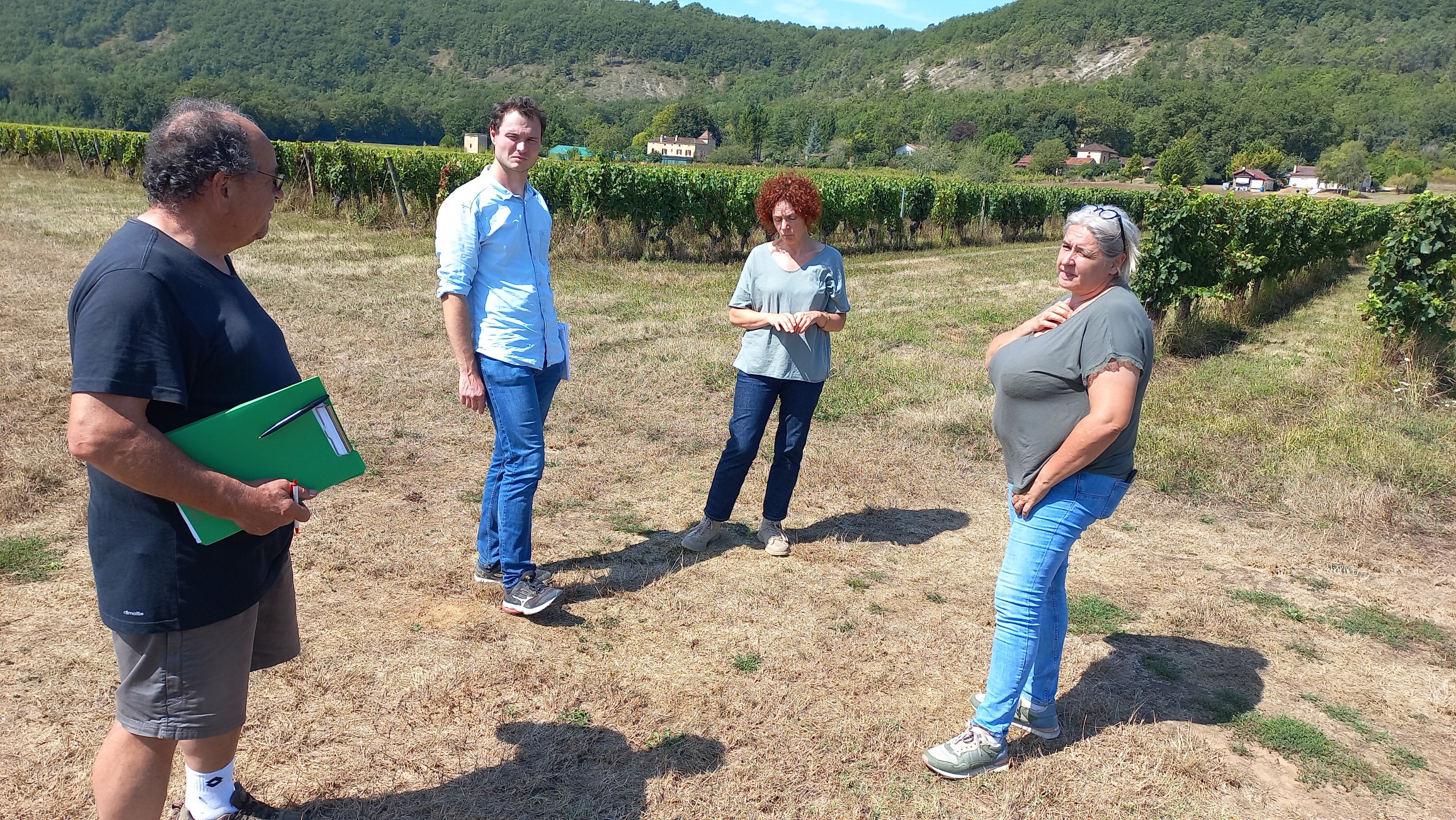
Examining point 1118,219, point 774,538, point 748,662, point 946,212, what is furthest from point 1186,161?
point 748,662

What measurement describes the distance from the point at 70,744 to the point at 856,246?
1982 cm

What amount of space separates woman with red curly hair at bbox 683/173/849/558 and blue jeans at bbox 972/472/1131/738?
5.36 ft

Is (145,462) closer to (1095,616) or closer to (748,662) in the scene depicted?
(748,662)

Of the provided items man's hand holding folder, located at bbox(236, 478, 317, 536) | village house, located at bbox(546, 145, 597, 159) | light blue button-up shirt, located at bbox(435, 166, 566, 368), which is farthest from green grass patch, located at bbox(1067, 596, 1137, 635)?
village house, located at bbox(546, 145, 597, 159)

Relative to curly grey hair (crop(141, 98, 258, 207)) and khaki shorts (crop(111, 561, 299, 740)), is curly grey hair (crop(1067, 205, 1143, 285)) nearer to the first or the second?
curly grey hair (crop(141, 98, 258, 207))

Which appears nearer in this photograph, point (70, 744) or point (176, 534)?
point (176, 534)

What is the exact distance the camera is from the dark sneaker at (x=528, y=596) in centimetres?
354

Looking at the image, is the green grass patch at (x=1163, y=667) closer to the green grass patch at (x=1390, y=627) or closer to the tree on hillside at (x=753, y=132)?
the green grass patch at (x=1390, y=627)

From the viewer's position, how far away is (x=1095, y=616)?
3924mm

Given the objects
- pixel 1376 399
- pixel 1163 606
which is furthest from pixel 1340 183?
pixel 1163 606

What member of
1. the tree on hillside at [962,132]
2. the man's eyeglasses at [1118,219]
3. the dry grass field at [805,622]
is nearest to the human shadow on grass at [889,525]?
the dry grass field at [805,622]

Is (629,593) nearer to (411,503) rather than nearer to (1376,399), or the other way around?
(411,503)

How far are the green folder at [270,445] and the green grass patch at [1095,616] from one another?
307 cm

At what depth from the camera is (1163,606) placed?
13.3 ft
